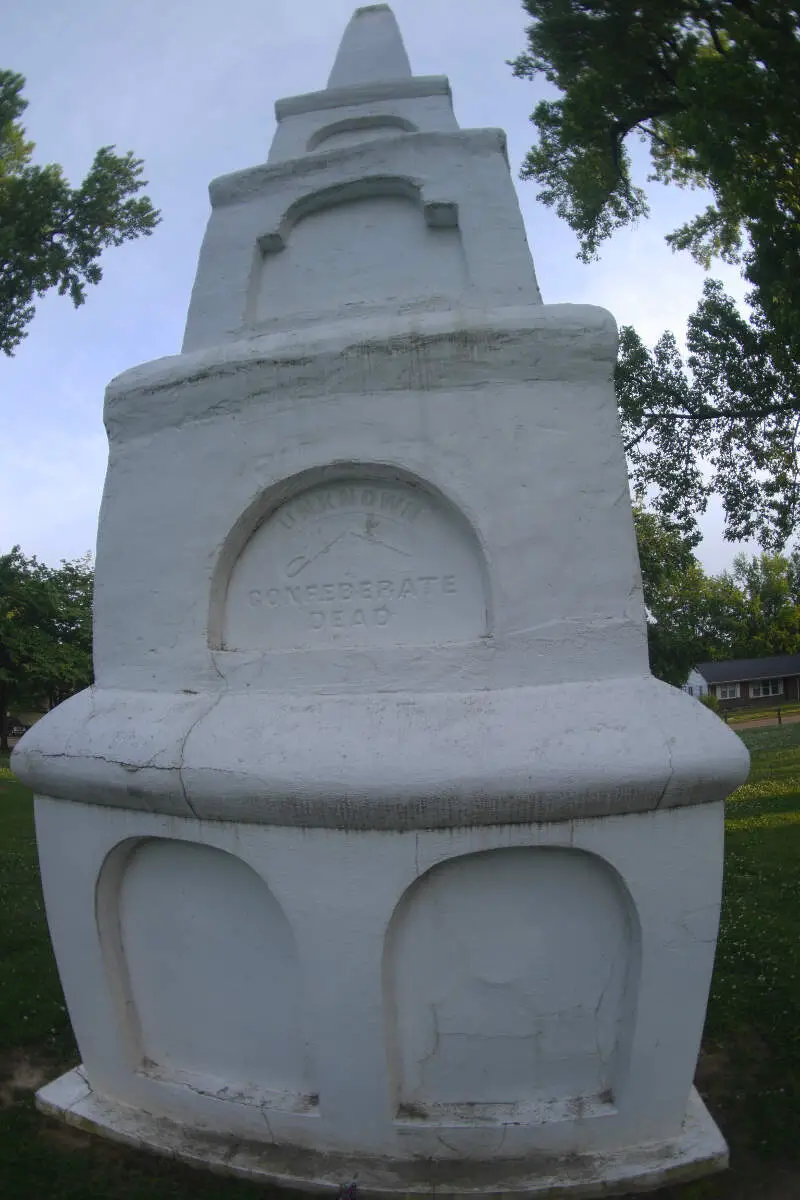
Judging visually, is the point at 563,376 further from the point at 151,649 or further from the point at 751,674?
the point at 751,674

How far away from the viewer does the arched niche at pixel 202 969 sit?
12.2 feet

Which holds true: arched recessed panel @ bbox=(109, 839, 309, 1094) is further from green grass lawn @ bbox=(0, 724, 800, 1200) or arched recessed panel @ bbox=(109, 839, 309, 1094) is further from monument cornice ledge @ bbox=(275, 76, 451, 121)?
monument cornice ledge @ bbox=(275, 76, 451, 121)

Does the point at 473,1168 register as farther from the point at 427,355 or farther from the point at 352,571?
the point at 427,355

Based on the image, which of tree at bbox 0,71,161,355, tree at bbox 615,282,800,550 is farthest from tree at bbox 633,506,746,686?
tree at bbox 0,71,161,355

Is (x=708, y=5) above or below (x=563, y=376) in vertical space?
above

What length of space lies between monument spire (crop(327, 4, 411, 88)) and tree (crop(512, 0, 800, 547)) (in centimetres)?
341

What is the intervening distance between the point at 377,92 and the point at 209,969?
15.6 feet

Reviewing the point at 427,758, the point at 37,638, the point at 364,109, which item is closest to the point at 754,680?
the point at 37,638

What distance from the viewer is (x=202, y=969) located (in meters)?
3.90

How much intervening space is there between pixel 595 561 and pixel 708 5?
7.41 meters

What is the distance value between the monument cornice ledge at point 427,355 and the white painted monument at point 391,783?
1 cm

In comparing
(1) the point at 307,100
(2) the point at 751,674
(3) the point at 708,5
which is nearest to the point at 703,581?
(2) the point at 751,674

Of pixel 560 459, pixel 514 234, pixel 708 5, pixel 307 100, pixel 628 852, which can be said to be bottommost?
pixel 628 852

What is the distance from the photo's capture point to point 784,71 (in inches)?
282
